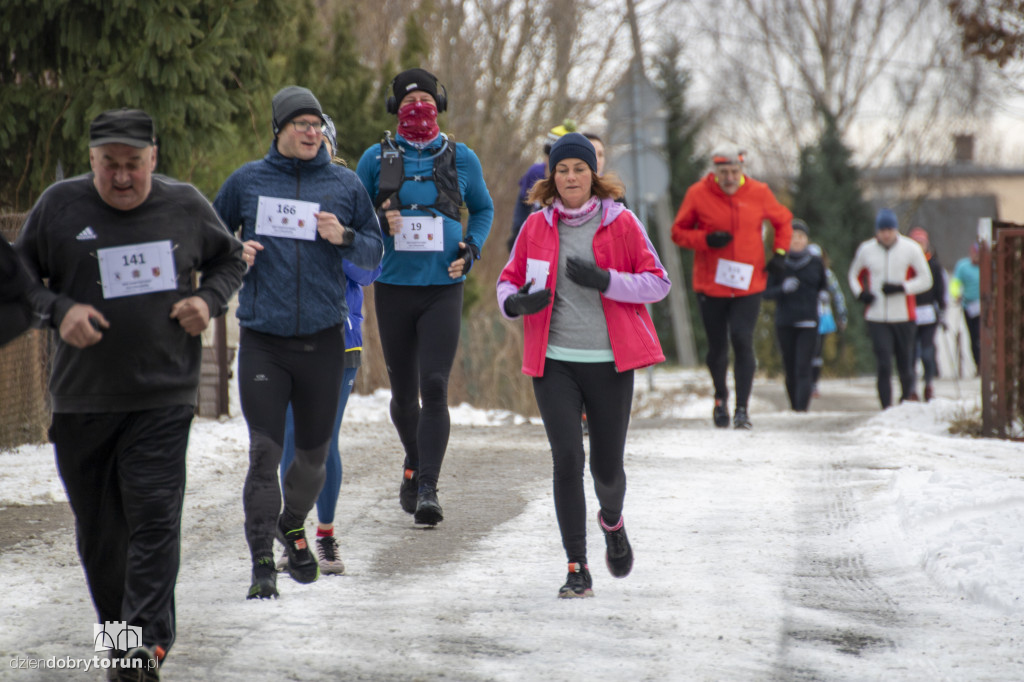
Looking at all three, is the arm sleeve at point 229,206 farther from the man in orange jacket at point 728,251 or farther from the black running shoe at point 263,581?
the man in orange jacket at point 728,251

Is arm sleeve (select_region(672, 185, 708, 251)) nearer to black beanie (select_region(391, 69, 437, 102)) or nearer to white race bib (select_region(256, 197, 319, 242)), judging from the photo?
black beanie (select_region(391, 69, 437, 102))

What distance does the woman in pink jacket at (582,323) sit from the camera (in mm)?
4898

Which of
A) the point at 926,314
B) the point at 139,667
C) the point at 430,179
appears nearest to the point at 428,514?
the point at 430,179

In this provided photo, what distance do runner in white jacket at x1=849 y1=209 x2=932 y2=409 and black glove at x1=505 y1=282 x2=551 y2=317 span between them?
26.5ft

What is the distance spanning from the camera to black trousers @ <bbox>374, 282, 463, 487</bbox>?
605 centimetres

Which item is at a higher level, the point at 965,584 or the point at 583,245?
the point at 583,245

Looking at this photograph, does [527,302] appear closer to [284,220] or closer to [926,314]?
[284,220]

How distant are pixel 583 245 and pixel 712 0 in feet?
121

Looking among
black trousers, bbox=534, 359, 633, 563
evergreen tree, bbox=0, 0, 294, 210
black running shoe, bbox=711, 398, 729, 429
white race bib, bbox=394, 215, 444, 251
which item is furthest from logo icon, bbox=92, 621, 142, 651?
black running shoe, bbox=711, 398, 729, 429

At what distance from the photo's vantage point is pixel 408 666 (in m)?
3.95

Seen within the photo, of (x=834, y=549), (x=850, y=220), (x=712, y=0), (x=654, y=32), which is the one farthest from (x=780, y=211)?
(x=712, y=0)

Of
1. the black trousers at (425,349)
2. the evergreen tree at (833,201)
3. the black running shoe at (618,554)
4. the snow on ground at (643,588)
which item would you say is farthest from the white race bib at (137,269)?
the evergreen tree at (833,201)

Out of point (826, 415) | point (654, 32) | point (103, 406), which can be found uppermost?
point (654, 32)

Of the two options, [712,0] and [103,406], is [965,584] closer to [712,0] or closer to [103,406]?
[103,406]
